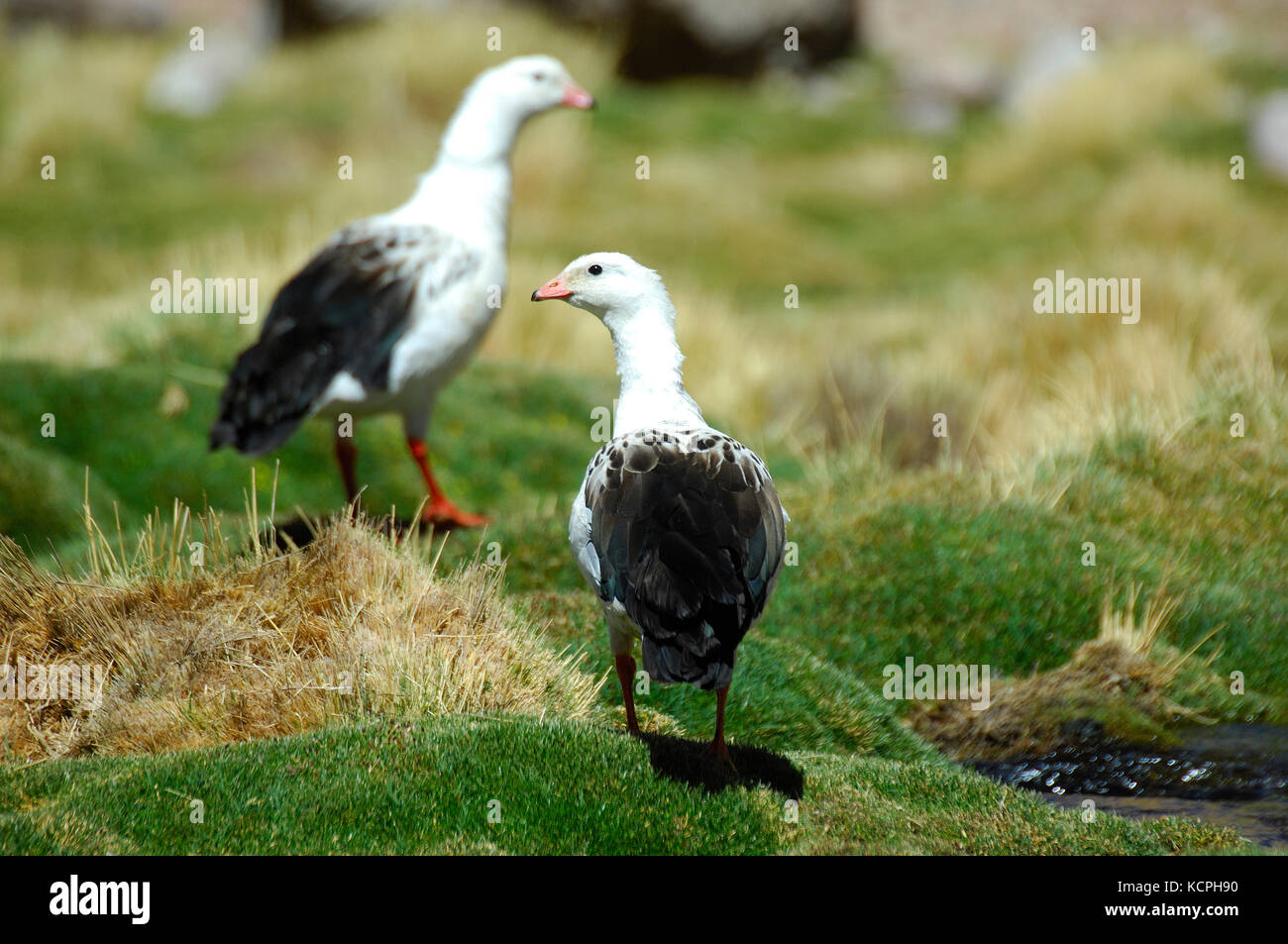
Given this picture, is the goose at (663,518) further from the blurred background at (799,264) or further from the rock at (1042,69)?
the rock at (1042,69)

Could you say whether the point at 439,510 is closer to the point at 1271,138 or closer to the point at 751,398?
the point at 751,398

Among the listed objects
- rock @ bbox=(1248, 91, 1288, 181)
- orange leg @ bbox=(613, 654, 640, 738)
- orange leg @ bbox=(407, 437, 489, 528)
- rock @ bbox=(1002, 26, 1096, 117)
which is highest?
rock @ bbox=(1002, 26, 1096, 117)

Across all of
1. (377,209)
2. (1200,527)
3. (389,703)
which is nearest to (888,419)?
(1200,527)

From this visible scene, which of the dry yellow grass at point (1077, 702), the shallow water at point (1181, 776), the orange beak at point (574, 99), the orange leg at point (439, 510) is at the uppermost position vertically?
the orange beak at point (574, 99)

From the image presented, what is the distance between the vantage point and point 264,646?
689 centimetres

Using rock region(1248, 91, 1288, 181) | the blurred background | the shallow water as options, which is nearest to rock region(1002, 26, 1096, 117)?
the blurred background

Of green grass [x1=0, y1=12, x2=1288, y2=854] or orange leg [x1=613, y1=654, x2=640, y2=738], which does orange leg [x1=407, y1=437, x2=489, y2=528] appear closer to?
green grass [x1=0, y1=12, x2=1288, y2=854]

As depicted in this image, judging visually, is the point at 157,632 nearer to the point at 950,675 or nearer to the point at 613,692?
the point at 613,692

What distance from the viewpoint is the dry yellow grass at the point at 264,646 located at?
21.7 ft

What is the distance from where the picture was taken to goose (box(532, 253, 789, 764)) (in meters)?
5.39

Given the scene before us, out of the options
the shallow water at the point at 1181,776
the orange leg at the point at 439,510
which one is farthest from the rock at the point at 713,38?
the shallow water at the point at 1181,776

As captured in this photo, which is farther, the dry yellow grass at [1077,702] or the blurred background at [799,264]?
the blurred background at [799,264]

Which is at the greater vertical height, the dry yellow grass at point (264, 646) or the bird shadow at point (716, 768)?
the dry yellow grass at point (264, 646)

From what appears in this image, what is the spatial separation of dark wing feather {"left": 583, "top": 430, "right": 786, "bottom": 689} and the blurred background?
316cm
